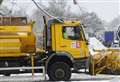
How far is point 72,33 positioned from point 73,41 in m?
0.34

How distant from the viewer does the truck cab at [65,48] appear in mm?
15500

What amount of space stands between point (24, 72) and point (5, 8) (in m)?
14.1

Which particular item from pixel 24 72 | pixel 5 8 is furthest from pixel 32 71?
pixel 5 8

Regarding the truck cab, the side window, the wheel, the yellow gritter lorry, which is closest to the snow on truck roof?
the yellow gritter lorry

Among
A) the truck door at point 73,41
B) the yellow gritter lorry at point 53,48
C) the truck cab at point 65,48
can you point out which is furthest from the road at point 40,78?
the truck door at point 73,41

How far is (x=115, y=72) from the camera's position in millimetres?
16906

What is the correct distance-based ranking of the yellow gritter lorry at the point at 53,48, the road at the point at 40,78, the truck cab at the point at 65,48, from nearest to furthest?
1. the yellow gritter lorry at the point at 53,48
2. the truck cab at the point at 65,48
3. the road at the point at 40,78

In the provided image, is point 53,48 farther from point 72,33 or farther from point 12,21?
point 12,21

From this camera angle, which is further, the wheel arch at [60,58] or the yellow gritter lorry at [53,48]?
the wheel arch at [60,58]

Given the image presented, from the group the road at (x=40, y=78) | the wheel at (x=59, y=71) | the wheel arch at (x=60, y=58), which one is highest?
the wheel arch at (x=60, y=58)

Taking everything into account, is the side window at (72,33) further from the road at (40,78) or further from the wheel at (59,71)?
the road at (40,78)

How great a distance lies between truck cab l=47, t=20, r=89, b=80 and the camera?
15.5 metres

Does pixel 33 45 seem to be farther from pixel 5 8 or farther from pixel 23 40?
pixel 5 8

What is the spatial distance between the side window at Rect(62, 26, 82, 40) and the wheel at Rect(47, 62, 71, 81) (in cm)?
106
